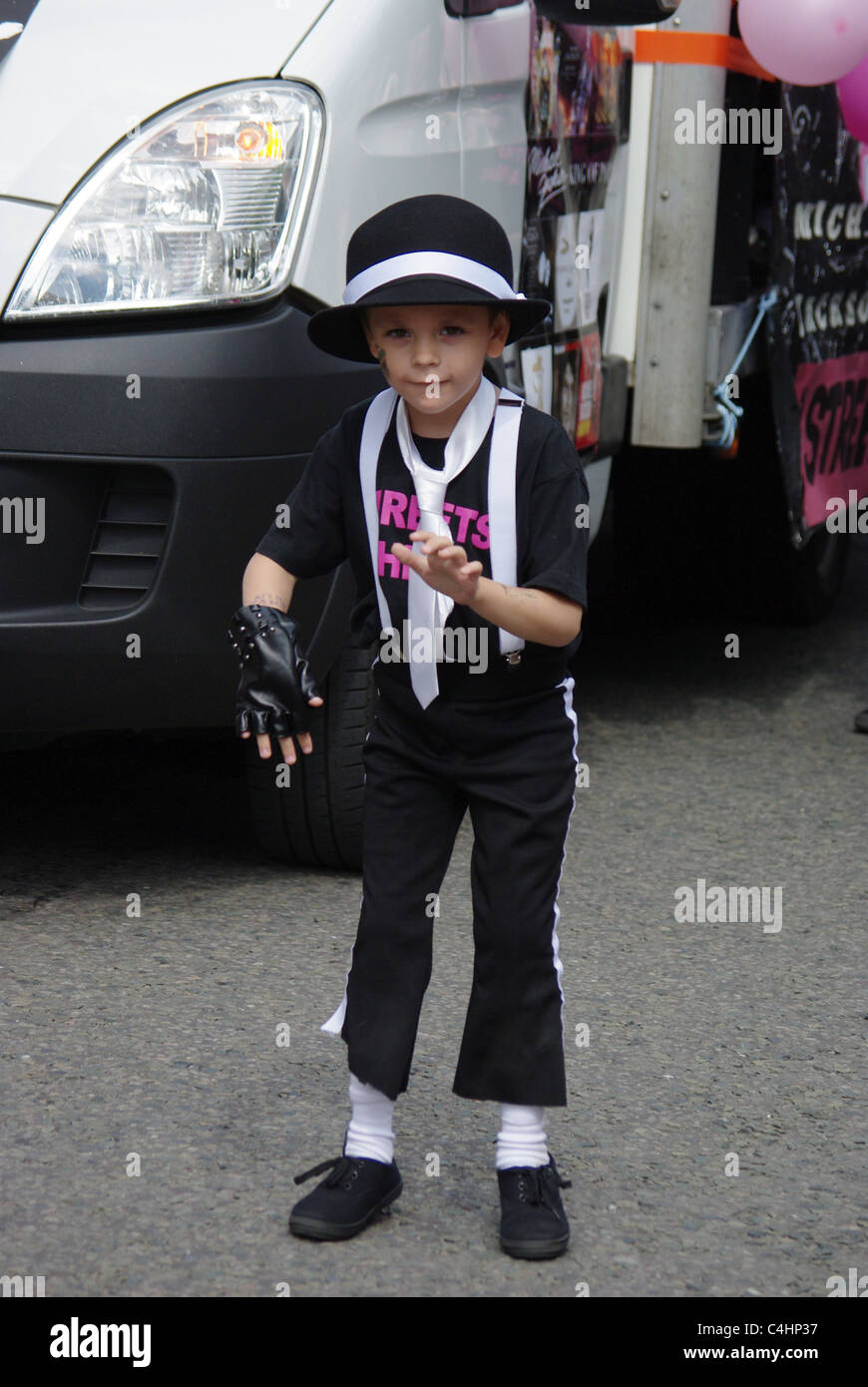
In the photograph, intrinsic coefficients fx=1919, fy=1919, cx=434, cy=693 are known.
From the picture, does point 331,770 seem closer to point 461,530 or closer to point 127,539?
point 127,539

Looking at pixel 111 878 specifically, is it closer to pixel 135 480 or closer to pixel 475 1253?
pixel 135 480

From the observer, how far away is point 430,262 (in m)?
2.26

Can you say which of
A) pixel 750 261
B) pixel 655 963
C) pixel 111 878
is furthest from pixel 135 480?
pixel 750 261

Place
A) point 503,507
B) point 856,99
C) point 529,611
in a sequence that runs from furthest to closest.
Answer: point 856,99 < point 503,507 < point 529,611

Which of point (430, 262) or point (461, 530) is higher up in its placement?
point (430, 262)

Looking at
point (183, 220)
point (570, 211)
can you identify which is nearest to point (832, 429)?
point (570, 211)

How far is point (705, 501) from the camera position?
233 inches

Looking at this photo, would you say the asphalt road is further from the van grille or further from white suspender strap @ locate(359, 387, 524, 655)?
white suspender strap @ locate(359, 387, 524, 655)

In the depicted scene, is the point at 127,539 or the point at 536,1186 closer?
the point at 536,1186

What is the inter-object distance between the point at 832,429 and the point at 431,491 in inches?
131

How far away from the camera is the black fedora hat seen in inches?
88.5

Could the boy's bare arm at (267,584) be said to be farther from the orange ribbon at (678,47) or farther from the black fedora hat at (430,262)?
the orange ribbon at (678,47)

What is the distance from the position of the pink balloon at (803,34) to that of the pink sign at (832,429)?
33.8 inches

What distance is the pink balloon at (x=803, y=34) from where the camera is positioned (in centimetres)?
440
